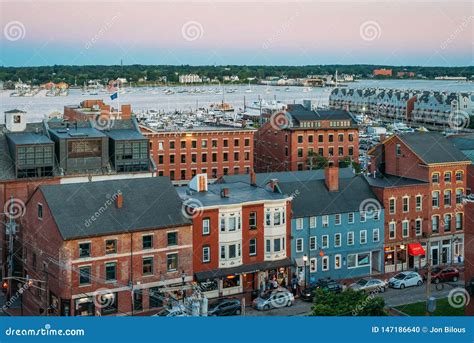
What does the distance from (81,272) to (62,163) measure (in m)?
7.33

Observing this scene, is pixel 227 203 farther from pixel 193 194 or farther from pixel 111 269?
pixel 111 269

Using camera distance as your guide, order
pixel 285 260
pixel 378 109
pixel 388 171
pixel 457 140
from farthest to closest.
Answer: pixel 378 109 → pixel 457 140 → pixel 388 171 → pixel 285 260

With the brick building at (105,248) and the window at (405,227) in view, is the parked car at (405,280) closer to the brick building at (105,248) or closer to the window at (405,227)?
the window at (405,227)

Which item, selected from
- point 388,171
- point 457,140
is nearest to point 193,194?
point 388,171

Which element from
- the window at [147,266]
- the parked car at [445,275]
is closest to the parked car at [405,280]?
the parked car at [445,275]

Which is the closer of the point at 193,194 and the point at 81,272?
the point at 81,272

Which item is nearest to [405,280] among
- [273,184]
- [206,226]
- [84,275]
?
[273,184]

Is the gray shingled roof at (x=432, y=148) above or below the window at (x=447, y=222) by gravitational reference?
above

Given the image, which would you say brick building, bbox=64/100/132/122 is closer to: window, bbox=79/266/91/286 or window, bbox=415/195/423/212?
window, bbox=415/195/423/212

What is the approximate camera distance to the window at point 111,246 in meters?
17.5

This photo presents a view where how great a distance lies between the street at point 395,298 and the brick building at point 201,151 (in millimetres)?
17814

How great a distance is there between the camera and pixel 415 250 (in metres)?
23.0

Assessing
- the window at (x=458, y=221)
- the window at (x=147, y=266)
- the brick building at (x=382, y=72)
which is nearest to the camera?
the window at (x=147, y=266)

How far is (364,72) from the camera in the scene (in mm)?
121125
